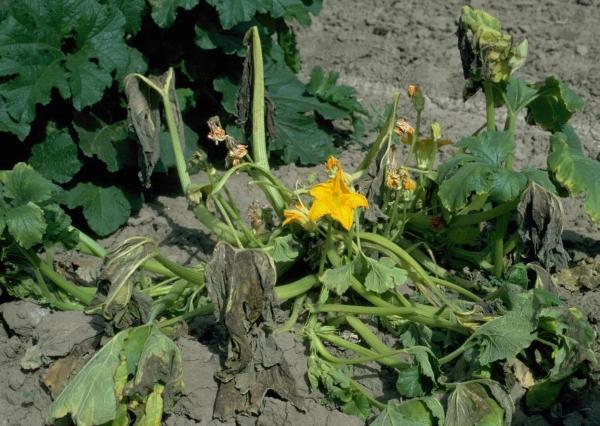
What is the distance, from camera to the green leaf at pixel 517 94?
185 inches

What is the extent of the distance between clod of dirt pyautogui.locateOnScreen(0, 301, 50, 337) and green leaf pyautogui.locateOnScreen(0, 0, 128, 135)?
2.95 feet

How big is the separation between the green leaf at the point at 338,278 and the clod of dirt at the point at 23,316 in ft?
4.45

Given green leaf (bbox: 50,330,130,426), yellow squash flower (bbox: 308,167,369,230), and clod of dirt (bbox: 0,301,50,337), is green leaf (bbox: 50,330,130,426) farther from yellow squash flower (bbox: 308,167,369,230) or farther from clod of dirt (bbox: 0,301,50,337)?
yellow squash flower (bbox: 308,167,369,230)

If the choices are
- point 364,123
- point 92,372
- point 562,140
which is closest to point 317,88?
point 364,123

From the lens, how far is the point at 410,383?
3.89 metres

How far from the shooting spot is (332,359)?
420 centimetres

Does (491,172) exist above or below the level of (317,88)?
above

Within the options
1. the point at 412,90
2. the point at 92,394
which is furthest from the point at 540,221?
the point at 92,394

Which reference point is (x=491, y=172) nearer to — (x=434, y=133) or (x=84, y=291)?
(x=434, y=133)

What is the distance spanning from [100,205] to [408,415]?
2183 millimetres

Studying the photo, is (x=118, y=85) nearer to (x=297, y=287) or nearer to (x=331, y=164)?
(x=331, y=164)

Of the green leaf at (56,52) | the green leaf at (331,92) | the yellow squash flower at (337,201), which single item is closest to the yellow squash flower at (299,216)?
the yellow squash flower at (337,201)

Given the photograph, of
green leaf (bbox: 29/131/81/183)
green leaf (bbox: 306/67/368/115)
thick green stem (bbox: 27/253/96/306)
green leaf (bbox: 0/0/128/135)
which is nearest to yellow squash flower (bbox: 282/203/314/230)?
thick green stem (bbox: 27/253/96/306)

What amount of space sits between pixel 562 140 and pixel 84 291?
2.26 metres
